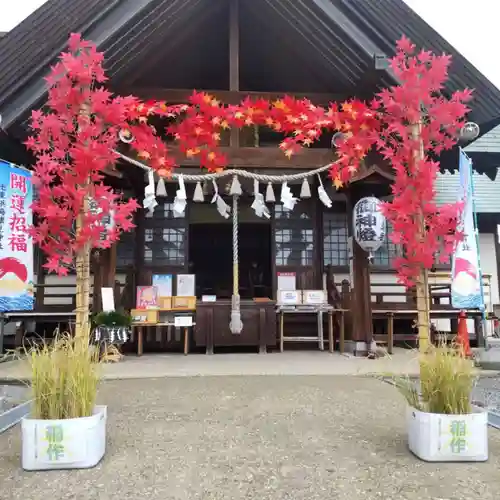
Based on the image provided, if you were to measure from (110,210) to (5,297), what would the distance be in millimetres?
2820

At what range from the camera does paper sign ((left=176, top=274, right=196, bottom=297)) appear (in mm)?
9305

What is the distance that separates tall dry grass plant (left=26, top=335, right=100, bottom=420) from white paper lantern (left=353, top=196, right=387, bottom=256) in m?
5.69

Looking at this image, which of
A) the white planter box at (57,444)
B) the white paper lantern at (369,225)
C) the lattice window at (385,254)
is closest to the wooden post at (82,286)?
the white planter box at (57,444)

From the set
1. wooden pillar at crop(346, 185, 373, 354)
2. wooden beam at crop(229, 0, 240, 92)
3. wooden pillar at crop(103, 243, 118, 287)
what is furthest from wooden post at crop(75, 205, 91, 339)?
wooden pillar at crop(346, 185, 373, 354)

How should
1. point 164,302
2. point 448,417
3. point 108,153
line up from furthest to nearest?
point 164,302 < point 108,153 < point 448,417

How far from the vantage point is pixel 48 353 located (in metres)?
3.22

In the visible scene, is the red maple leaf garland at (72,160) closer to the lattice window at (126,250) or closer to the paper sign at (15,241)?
the paper sign at (15,241)

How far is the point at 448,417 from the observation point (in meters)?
3.12

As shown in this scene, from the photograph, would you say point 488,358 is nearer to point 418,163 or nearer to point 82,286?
point 418,163

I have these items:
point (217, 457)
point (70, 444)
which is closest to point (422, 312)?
point (217, 457)

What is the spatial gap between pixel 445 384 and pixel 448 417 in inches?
8.3

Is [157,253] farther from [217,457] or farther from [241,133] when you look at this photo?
[217,457]

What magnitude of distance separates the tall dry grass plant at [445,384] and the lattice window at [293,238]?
631 cm

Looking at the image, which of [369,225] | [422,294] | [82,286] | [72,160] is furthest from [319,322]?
[72,160]
